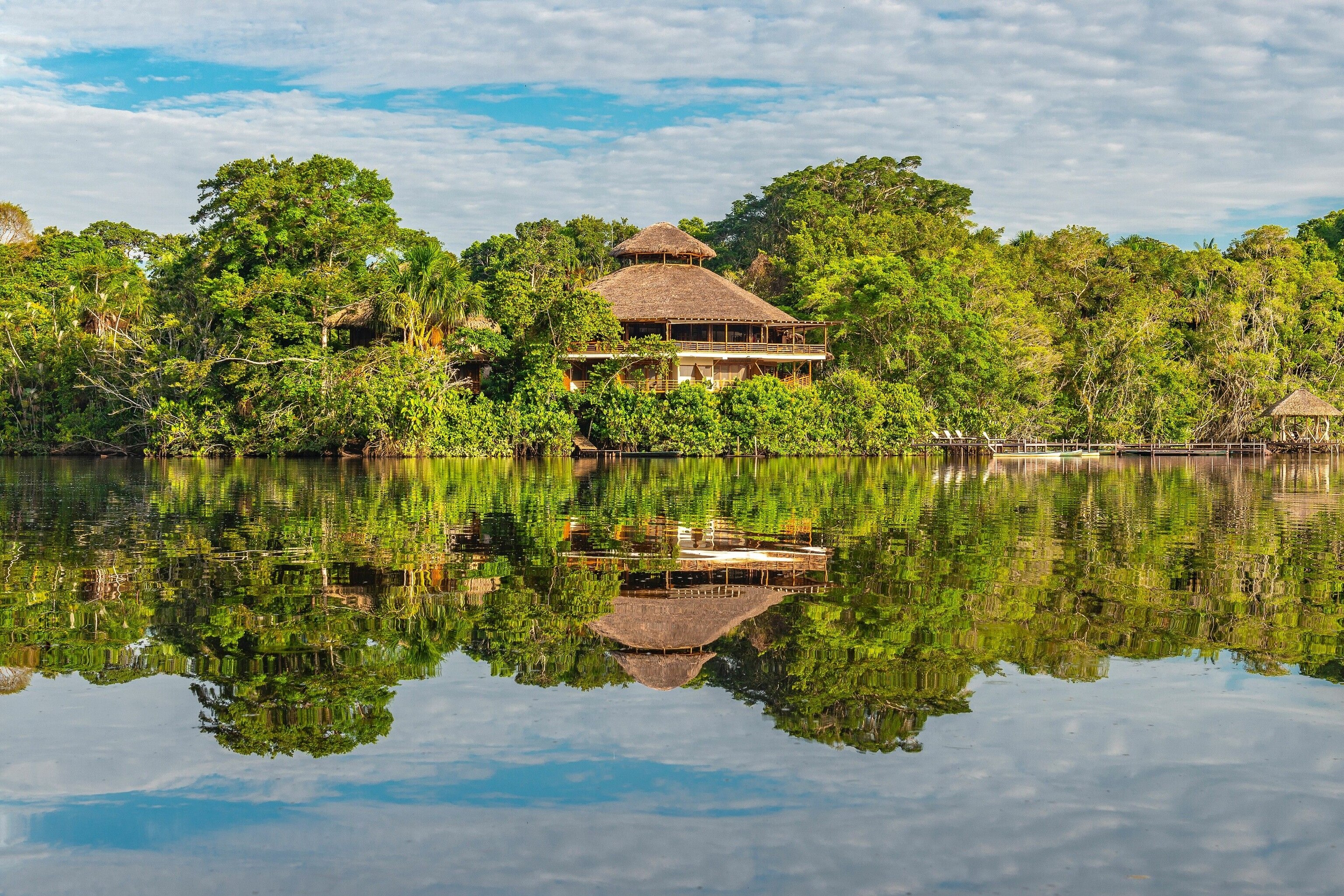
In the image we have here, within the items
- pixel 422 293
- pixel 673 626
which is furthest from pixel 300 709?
pixel 422 293

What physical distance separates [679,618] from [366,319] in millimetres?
36961

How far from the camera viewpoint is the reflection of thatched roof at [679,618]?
9.45 m

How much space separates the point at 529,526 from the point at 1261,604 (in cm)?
1024

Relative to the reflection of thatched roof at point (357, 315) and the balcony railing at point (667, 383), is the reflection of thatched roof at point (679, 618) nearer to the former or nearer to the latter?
the balcony railing at point (667, 383)

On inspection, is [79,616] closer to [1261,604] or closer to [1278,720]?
[1278,720]

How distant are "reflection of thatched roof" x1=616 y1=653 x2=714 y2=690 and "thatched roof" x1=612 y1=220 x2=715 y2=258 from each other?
4549cm

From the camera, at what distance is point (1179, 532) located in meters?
18.0

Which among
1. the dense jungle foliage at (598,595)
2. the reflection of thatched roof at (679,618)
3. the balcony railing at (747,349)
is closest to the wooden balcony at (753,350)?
the balcony railing at (747,349)

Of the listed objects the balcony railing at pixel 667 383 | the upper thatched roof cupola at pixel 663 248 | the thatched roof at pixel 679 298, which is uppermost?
the upper thatched roof cupola at pixel 663 248

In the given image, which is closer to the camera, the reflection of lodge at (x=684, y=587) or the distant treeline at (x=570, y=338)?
the reflection of lodge at (x=684, y=587)

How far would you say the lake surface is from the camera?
5238 millimetres

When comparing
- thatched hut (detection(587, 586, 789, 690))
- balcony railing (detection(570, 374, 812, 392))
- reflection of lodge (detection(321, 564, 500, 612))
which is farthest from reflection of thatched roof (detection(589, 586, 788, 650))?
balcony railing (detection(570, 374, 812, 392))

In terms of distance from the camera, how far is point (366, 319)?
147 ft

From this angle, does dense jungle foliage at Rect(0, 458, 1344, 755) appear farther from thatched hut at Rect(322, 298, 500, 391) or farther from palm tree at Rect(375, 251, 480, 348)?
thatched hut at Rect(322, 298, 500, 391)
